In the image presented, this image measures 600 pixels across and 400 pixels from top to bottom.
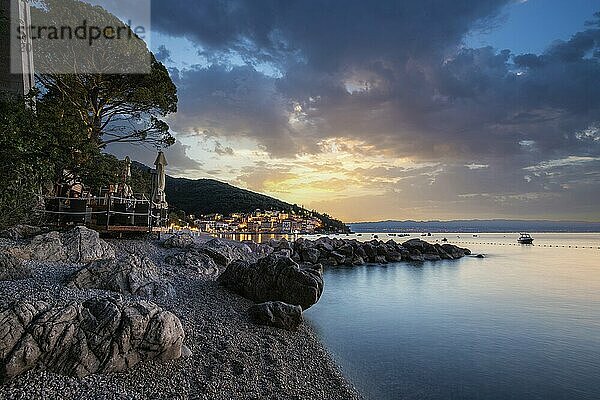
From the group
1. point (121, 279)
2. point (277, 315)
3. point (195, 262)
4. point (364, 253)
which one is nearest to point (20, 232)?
point (195, 262)

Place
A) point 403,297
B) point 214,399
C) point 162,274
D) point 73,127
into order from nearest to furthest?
point 214,399 < point 162,274 < point 73,127 < point 403,297

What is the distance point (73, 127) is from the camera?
1402 cm

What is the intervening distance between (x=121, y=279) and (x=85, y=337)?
10.2 ft

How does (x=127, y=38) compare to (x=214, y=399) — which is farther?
(x=127, y=38)

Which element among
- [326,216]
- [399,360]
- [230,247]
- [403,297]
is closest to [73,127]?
[230,247]

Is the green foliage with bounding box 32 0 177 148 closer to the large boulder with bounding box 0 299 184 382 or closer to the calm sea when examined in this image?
the calm sea

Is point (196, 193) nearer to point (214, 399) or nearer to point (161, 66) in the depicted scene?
point (161, 66)

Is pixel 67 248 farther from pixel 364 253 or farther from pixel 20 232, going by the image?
pixel 364 253

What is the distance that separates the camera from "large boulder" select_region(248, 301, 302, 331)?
8.20 m

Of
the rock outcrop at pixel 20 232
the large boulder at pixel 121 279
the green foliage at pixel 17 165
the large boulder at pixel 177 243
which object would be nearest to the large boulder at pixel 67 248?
the green foliage at pixel 17 165

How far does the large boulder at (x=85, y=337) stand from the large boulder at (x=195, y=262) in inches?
252

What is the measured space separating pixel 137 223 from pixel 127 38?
9.50 metres

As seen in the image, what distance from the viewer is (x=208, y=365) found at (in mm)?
5699

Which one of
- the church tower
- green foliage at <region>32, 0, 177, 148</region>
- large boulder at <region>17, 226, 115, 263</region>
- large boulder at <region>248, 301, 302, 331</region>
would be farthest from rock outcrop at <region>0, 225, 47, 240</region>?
large boulder at <region>248, 301, 302, 331</region>
